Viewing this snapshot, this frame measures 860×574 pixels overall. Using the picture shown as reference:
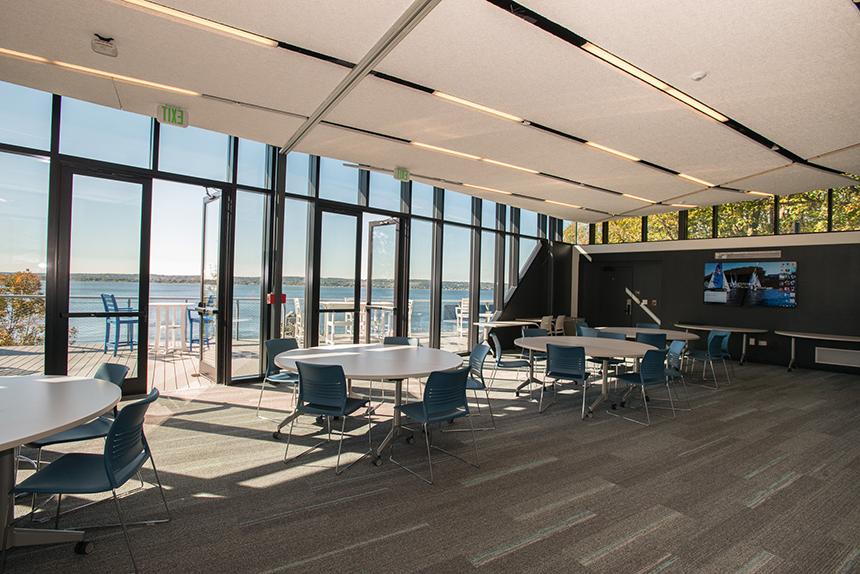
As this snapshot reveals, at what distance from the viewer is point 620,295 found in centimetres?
1242

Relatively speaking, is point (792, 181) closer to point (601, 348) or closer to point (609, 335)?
point (609, 335)

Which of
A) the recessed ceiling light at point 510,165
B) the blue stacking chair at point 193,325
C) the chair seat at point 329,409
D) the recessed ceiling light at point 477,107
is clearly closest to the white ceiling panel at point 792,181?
the recessed ceiling light at point 510,165

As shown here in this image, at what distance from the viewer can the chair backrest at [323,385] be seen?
3586mm

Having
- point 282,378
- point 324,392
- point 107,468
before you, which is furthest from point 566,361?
point 107,468

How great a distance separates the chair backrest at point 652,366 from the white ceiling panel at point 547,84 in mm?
2493

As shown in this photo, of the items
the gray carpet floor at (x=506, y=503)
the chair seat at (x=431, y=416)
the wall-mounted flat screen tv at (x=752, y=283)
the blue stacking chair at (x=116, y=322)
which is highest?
the wall-mounted flat screen tv at (x=752, y=283)

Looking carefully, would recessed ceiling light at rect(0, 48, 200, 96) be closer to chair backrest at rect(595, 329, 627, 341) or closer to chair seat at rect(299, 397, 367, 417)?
chair seat at rect(299, 397, 367, 417)

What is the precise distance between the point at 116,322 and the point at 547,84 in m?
5.55

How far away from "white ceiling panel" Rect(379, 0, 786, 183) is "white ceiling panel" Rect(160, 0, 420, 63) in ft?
0.86

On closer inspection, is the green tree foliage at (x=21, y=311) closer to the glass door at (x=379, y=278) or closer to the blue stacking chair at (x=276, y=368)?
the blue stacking chair at (x=276, y=368)

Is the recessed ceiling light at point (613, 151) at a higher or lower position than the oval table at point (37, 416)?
higher

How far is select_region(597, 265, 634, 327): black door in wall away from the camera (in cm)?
1228

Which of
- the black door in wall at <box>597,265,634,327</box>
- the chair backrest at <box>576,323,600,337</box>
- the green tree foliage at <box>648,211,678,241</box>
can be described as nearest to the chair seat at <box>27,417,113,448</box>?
the chair backrest at <box>576,323,600,337</box>

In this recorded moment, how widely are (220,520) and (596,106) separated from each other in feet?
15.2
